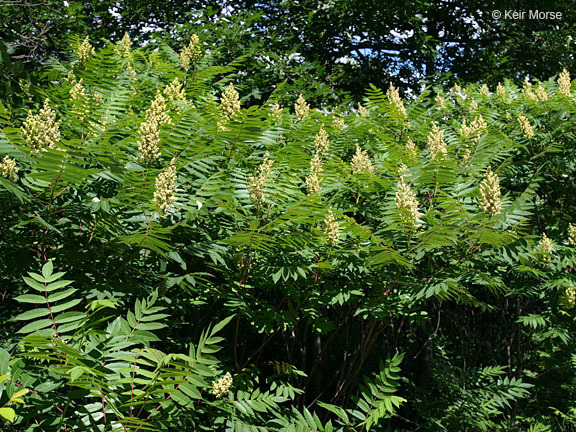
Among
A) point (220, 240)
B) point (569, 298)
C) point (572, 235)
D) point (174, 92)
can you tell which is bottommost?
point (569, 298)

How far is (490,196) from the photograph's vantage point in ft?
10.4

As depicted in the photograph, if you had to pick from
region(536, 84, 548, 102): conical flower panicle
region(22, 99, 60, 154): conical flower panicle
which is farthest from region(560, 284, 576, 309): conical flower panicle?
region(22, 99, 60, 154): conical flower panicle

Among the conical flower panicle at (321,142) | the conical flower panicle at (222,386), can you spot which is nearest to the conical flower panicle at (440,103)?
the conical flower panicle at (321,142)

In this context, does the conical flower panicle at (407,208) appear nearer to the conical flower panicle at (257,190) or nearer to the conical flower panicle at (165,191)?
the conical flower panicle at (257,190)

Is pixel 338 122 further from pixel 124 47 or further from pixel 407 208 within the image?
pixel 124 47

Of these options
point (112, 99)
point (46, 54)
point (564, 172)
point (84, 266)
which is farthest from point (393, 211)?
point (46, 54)

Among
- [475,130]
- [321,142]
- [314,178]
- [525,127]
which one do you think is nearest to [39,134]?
[314,178]

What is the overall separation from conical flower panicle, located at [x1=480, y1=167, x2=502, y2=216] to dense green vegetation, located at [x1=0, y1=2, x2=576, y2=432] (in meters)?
0.01

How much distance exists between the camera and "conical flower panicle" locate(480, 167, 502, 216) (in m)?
3.13

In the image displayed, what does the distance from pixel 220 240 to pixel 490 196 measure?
1772 mm

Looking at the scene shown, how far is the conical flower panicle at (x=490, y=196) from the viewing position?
313cm

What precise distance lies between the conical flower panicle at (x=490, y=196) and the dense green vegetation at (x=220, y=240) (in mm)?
13

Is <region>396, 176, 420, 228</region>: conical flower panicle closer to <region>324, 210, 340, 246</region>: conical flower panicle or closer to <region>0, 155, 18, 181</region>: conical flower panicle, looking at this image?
<region>324, 210, 340, 246</region>: conical flower panicle

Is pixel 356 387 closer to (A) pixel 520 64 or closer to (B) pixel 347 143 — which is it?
(B) pixel 347 143
